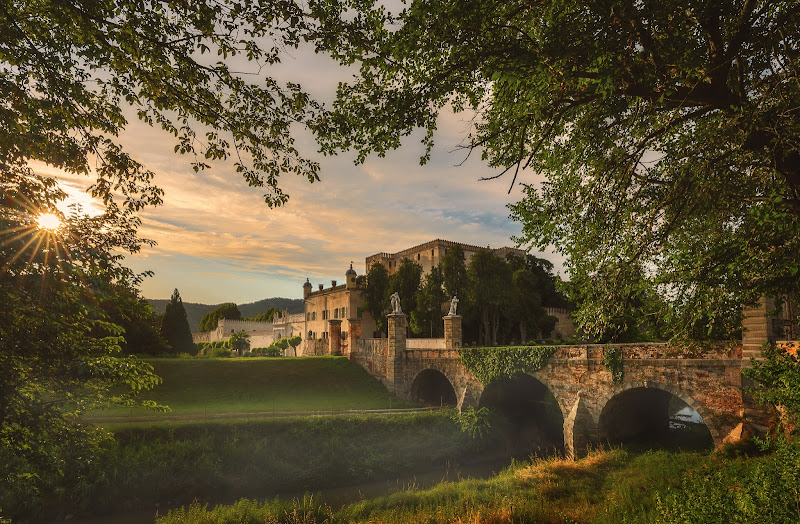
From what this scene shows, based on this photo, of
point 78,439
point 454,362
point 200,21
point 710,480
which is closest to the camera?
point 200,21

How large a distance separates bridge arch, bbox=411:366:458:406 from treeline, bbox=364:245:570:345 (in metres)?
10.3

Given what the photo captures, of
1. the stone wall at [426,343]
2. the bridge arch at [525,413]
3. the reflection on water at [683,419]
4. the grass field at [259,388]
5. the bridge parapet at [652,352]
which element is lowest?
the reflection on water at [683,419]

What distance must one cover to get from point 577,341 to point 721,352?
978 inches

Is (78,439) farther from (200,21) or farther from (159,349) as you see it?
(159,349)

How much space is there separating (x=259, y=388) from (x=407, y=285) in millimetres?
19958

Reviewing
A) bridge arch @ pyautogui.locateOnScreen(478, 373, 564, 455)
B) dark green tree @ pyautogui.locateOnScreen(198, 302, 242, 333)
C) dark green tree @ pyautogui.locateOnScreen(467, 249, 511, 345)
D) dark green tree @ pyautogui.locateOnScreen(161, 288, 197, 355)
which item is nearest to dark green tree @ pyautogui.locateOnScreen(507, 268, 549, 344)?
dark green tree @ pyautogui.locateOnScreen(467, 249, 511, 345)

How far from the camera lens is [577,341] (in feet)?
127

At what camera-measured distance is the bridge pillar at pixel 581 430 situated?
1836 centimetres

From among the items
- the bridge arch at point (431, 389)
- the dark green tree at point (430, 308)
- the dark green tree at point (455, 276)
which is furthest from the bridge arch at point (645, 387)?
the dark green tree at point (430, 308)

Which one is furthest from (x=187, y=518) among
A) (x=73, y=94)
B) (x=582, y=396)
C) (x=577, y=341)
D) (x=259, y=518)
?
(x=577, y=341)

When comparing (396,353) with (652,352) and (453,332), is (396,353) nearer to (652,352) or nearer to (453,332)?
(453,332)

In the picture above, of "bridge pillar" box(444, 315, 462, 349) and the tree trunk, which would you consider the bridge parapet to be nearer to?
"bridge pillar" box(444, 315, 462, 349)

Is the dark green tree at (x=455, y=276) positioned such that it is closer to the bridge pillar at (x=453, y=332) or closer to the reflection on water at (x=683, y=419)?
the bridge pillar at (x=453, y=332)

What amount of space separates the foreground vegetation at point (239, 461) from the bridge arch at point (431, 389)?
21.3ft
